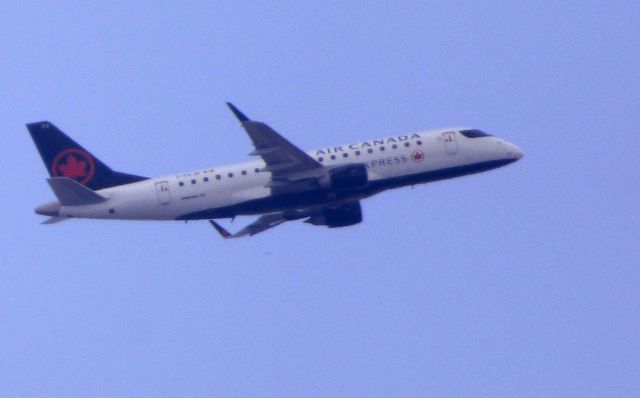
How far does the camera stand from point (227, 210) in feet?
271

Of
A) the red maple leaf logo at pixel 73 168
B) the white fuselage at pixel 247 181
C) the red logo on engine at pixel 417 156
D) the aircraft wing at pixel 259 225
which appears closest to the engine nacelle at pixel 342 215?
the aircraft wing at pixel 259 225

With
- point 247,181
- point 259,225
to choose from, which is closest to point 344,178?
point 247,181

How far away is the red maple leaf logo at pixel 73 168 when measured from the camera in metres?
84.8

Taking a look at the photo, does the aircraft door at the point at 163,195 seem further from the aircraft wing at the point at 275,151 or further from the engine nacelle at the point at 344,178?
the engine nacelle at the point at 344,178

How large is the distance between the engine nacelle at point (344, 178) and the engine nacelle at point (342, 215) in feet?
17.8

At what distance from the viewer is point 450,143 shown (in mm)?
85250

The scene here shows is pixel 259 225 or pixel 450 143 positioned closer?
pixel 450 143

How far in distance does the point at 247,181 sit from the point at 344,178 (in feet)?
20.2

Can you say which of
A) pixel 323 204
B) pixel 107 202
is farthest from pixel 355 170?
pixel 107 202

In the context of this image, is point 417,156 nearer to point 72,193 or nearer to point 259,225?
point 259,225

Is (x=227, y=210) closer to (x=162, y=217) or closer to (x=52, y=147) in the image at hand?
(x=162, y=217)

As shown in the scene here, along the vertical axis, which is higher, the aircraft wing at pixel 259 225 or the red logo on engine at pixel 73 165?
the red logo on engine at pixel 73 165

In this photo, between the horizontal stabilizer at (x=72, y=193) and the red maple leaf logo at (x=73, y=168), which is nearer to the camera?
the horizontal stabilizer at (x=72, y=193)

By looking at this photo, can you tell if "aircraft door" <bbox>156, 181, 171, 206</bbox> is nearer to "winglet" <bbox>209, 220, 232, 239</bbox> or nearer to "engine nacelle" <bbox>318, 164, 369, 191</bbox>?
"winglet" <bbox>209, 220, 232, 239</bbox>
